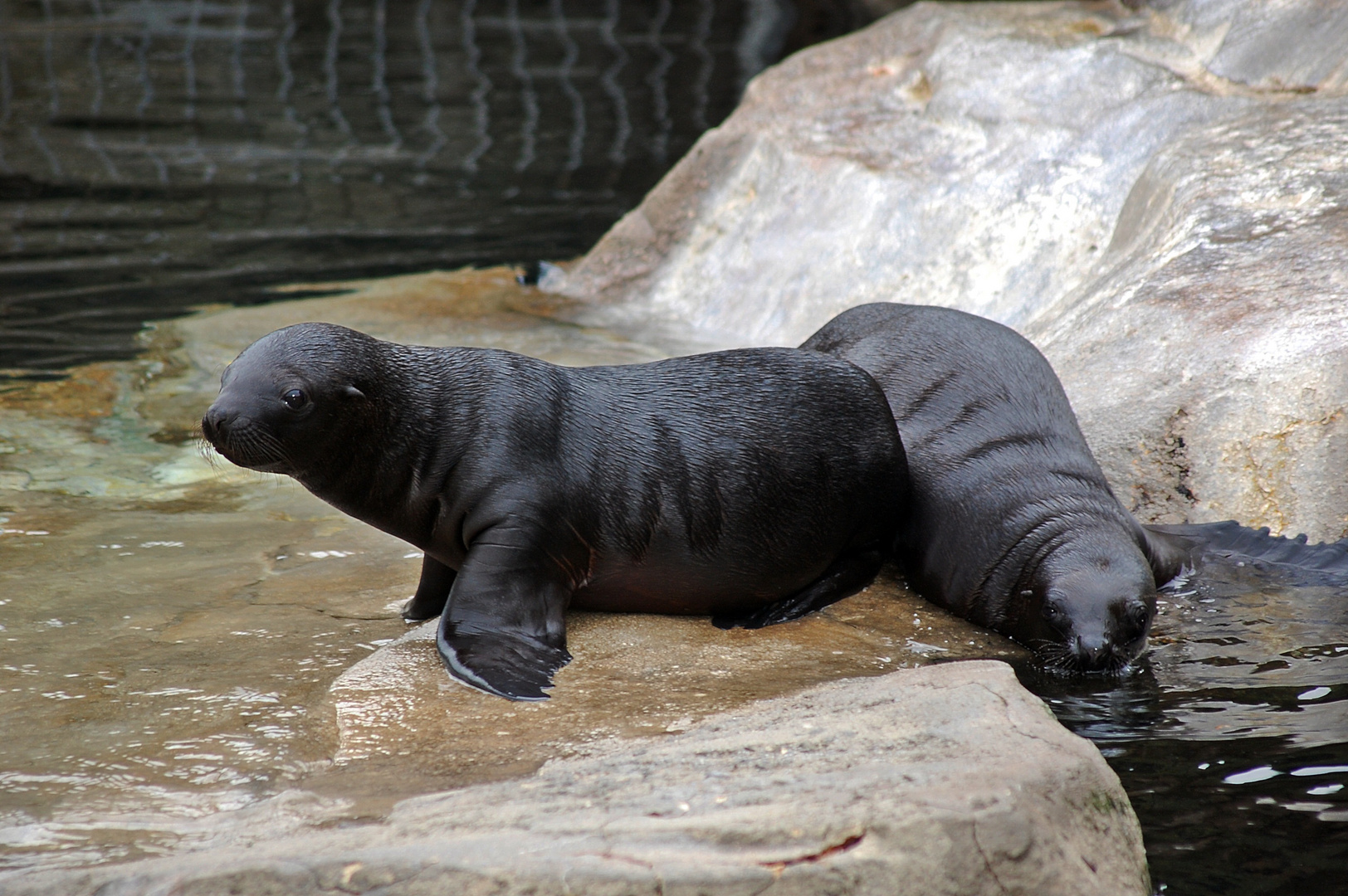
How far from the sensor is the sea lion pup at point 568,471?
3.93 metres

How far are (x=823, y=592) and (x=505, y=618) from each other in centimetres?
121

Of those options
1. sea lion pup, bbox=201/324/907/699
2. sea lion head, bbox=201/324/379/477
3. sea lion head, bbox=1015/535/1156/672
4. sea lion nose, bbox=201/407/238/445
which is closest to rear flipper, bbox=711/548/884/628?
sea lion pup, bbox=201/324/907/699

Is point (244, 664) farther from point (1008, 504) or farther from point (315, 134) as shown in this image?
point (315, 134)

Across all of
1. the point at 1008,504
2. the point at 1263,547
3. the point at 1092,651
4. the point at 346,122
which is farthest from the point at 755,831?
the point at 346,122

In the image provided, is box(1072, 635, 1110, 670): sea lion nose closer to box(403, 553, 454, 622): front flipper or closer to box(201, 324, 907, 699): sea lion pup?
box(201, 324, 907, 699): sea lion pup

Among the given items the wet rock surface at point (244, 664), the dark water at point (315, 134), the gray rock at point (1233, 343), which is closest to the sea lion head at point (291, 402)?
the wet rock surface at point (244, 664)

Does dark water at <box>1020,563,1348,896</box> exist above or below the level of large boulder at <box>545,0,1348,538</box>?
below

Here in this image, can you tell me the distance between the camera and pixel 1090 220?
7324 mm

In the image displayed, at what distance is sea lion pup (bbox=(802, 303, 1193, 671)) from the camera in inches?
170

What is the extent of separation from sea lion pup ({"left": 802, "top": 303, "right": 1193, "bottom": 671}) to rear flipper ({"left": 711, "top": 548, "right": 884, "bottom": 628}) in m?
0.18

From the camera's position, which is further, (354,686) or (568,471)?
(568,471)

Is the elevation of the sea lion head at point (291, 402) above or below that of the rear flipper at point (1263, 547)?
above

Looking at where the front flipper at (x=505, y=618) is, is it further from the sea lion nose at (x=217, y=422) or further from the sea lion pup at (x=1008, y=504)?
the sea lion pup at (x=1008, y=504)

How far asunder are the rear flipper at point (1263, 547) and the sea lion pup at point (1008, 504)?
0.10 m
